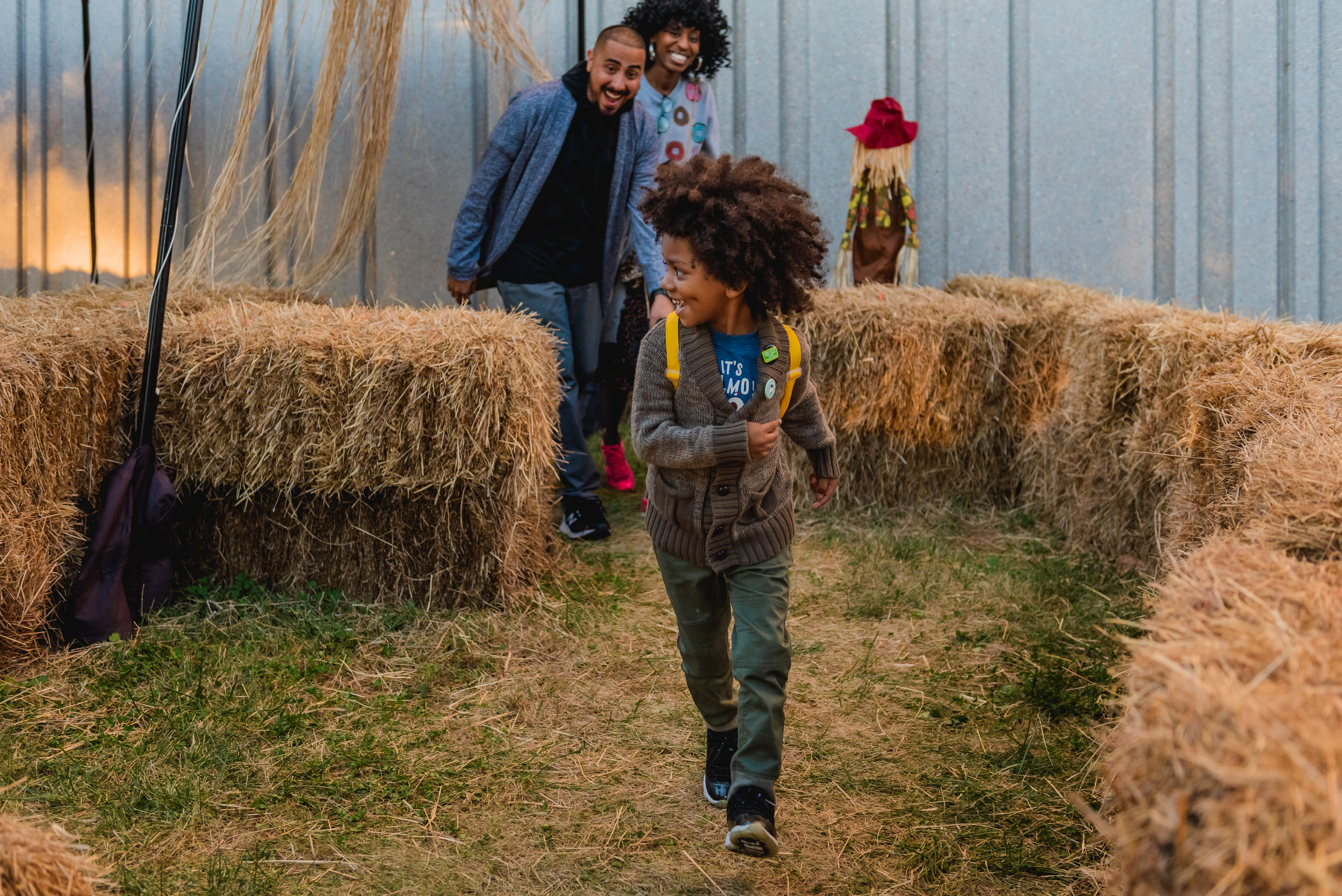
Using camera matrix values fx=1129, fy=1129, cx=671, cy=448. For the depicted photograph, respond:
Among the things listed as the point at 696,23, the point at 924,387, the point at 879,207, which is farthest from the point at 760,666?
the point at 879,207

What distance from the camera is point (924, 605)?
3.83 metres

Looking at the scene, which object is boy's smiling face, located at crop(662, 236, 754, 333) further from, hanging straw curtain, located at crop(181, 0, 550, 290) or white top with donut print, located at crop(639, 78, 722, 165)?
white top with donut print, located at crop(639, 78, 722, 165)

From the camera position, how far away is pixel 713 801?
8.14 feet

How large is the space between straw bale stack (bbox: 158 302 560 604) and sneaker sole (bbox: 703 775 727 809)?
1328mm

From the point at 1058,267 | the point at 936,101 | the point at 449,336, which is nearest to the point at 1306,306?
the point at 1058,267

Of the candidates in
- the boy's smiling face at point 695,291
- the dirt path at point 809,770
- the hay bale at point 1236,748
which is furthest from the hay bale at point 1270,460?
the boy's smiling face at point 695,291

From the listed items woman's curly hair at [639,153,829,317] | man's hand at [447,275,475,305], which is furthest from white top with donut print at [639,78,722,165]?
woman's curly hair at [639,153,829,317]

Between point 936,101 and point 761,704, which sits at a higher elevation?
point 936,101

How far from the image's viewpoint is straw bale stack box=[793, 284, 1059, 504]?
15.6 feet

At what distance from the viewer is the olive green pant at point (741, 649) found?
2.20 metres

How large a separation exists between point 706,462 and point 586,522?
2.37 m

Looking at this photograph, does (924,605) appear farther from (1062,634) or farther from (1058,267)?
(1058,267)

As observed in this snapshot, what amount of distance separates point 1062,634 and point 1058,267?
128 inches

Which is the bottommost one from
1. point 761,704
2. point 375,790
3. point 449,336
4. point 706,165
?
point 375,790
